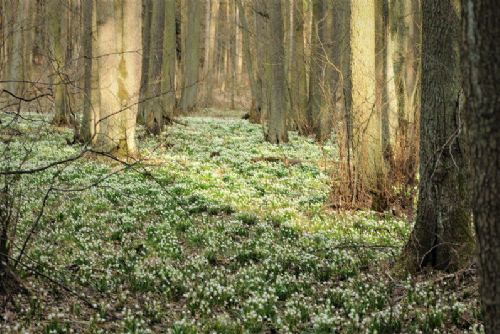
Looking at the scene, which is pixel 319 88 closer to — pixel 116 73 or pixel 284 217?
pixel 116 73

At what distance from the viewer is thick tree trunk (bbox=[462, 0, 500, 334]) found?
3090 millimetres

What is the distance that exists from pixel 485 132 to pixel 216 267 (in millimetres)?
5264

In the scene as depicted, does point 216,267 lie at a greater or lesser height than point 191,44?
lesser

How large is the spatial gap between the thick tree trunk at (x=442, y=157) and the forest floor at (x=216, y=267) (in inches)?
14.1

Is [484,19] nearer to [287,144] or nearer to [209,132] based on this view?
[287,144]

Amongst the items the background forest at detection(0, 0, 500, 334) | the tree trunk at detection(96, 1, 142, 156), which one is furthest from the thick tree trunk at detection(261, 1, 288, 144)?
the tree trunk at detection(96, 1, 142, 156)

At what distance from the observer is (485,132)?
316 cm

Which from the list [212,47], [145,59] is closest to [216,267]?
[145,59]

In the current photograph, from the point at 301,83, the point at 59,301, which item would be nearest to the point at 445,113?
the point at 59,301

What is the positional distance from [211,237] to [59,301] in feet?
11.8

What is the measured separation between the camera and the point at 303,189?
1452 cm

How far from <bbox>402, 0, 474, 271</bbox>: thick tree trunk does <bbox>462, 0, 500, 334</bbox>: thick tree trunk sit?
12.3 ft

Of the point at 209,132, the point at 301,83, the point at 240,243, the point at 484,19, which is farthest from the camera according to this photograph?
the point at 301,83

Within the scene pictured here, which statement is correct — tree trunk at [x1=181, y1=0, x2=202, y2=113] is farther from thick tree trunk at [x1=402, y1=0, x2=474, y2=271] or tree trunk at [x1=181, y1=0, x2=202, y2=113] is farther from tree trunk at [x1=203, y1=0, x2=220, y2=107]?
thick tree trunk at [x1=402, y1=0, x2=474, y2=271]
